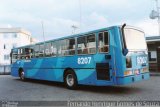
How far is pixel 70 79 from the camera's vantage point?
12.3 m

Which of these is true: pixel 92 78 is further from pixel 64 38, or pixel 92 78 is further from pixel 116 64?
pixel 64 38

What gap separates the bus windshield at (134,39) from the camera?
1007 centimetres

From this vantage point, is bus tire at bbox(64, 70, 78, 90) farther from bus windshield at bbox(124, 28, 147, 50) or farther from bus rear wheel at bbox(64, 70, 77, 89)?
bus windshield at bbox(124, 28, 147, 50)

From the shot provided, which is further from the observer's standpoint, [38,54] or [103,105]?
[38,54]

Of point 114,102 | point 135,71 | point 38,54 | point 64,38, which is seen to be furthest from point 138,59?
point 38,54

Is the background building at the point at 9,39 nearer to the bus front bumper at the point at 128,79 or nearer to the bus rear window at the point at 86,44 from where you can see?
the bus rear window at the point at 86,44

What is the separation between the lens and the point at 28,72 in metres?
16.4

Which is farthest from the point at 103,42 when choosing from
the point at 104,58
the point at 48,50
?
the point at 48,50

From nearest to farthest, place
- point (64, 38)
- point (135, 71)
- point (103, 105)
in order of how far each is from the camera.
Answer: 1. point (103, 105)
2. point (135, 71)
3. point (64, 38)

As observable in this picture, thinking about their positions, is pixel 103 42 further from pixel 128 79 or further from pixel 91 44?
pixel 128 79

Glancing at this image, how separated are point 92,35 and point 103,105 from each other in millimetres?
3881

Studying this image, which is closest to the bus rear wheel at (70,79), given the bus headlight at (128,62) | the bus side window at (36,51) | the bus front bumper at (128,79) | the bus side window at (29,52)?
the bus front bumper at (128,79)

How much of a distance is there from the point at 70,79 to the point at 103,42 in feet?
10.3

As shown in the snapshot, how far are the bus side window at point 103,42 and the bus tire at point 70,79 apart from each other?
2349mm
